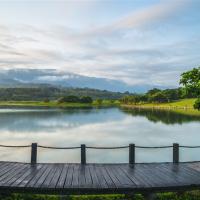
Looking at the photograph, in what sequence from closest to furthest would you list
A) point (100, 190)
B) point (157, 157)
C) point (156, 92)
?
point (100, 190) < point (157, 157) < point (156, 92)

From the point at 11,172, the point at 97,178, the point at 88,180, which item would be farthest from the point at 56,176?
the point at 11,172

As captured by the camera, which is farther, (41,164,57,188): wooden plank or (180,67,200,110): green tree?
(180,67,200,110): green tree

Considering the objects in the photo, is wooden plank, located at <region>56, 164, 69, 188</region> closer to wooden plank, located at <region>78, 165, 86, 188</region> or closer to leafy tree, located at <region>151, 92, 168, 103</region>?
wooden plank, located at <region>78, 165, 86, 188</region>

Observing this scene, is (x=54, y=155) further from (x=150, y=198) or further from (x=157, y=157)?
(x=150, y=198)

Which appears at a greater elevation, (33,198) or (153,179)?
(153,179)

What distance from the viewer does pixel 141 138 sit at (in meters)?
44.3

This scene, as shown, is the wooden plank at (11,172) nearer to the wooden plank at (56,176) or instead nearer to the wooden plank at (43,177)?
the wooden plank at (43,177)

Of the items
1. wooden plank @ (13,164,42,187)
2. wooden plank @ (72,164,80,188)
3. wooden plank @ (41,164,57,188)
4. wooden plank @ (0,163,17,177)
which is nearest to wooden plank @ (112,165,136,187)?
wooden plank @ (72,164,80,188)

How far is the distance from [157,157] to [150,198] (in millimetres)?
15894

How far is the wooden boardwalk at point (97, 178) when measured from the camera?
13.3 meters

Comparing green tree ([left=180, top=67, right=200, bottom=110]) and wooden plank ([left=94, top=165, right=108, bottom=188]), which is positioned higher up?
green tree ([left=180, top=67, right=200, bottom=110])

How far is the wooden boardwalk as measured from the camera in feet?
43.5

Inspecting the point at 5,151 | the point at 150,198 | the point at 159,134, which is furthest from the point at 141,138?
the point at 150,198

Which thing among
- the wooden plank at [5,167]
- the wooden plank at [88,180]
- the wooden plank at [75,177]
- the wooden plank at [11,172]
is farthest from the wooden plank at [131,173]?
the wooden plank at [5,167]
